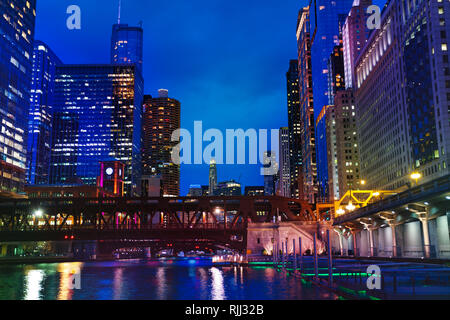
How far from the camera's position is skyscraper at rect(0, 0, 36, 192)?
15100cm

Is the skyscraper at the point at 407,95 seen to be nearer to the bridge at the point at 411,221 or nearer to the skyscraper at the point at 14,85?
the bridge at the point at 411,221

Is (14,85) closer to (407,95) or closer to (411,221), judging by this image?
(407,95)

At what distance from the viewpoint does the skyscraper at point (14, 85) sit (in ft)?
495

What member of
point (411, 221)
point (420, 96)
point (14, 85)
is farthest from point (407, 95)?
point (14, 85)

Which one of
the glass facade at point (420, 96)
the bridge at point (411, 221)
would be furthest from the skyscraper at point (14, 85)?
the glass facade at point (420, 96)

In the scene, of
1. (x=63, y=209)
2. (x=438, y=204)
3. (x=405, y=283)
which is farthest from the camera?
(x=63, y=209)

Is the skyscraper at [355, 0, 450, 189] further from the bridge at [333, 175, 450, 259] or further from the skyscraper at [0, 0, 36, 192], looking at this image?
the skyscraper at [0, 0, 36, 192]

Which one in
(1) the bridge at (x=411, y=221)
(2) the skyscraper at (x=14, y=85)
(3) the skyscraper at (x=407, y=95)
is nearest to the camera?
(1) the bridge at (x=411, y=221)

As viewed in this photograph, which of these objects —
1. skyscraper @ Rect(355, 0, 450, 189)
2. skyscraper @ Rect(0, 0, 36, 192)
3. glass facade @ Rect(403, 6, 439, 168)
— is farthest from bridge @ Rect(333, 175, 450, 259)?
skyscraper @ Rect(0, 0, 36, 192)

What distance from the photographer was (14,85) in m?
158

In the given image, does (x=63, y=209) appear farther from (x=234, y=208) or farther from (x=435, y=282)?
(x=435, y=282)
